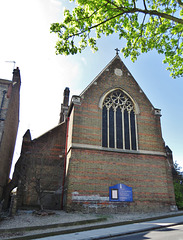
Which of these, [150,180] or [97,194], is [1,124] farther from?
[150,180]

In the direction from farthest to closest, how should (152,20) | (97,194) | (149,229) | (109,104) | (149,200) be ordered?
(109,104)
(149,200)
(97,194)
(152,20)
(149,229)

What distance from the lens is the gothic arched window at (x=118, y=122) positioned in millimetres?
16750

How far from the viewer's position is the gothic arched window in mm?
16750

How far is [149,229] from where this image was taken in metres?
9.45

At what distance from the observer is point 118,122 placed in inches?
692

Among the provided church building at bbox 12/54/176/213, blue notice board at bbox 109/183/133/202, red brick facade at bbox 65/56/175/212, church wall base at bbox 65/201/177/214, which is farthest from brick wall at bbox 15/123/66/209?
blue notice board at bbox 109/183/133/202

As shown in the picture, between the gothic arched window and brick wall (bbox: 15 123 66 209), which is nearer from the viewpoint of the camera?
brick wall (bbox: 15 123 66 209)

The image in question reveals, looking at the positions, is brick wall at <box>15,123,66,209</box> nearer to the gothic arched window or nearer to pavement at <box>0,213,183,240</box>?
the gothic arched window

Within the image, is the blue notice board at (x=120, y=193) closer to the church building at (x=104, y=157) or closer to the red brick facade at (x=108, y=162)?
the church building at (x=104, y=157)

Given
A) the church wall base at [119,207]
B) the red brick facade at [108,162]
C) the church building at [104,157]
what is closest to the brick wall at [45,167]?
the church building at [104,157]

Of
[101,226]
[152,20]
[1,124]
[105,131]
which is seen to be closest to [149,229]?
[101,226]

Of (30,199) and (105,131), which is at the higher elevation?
(105,131)

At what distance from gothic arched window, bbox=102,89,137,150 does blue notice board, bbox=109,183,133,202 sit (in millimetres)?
3356

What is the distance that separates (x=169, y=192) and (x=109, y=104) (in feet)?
30.7
